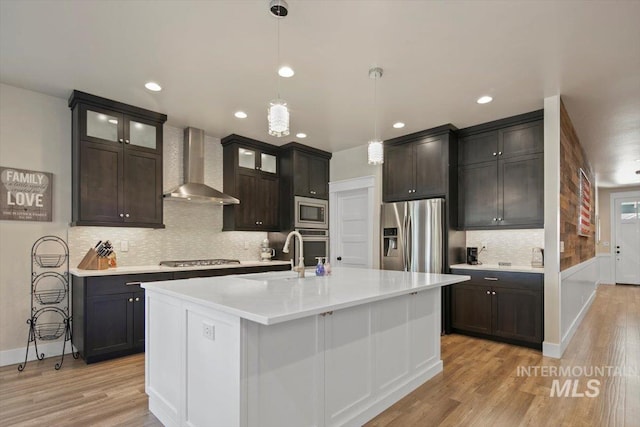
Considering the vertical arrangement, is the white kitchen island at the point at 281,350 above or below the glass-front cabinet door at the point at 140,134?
below

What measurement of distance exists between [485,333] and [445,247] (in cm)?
113

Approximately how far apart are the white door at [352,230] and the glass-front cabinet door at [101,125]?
3472 mm

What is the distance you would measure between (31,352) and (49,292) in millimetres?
594

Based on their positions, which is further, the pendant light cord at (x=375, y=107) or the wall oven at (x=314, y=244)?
the wall oven at (x=314, y=244)

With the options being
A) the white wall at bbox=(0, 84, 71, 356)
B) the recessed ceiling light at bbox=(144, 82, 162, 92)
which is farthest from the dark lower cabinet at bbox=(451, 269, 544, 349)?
the white wall at bbox=(0, 84, 71, 356)

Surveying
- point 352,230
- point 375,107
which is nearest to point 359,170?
point 352,230

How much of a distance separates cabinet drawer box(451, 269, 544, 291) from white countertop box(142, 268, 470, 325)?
4.94 ft

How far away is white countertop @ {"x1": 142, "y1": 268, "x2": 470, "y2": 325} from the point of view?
1.61 metres

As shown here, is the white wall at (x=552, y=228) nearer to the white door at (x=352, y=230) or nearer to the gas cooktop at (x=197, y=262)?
the white door at (x=352, y=230)

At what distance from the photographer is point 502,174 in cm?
436

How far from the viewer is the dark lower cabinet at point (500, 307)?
3.79 meters

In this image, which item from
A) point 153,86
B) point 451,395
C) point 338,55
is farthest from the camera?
point 153,86

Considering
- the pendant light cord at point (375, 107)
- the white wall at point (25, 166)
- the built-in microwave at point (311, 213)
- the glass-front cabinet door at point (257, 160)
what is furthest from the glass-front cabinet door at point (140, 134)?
the pendant light cord at point (375, 107)

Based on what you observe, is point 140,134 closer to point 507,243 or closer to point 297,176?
point 297,176
